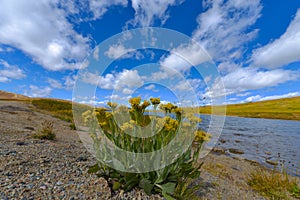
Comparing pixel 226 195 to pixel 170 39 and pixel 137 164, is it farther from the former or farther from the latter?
pixel 170 39

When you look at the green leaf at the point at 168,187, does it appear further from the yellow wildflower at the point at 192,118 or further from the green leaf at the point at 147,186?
the yellow wildflower at the point at 192,118

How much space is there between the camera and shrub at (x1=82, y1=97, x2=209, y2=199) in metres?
2.69

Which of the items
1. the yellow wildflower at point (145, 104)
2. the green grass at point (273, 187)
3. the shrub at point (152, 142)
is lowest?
the green grass at point (273, 187)

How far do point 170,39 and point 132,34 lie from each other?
1060 millimetres

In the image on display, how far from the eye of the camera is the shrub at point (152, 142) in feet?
8.83

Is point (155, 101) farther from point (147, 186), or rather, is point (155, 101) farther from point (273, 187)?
point (273, 187)

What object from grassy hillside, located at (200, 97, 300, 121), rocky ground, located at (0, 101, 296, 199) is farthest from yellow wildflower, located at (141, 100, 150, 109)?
grassy hillside, located at (200, 97, 300, 121)

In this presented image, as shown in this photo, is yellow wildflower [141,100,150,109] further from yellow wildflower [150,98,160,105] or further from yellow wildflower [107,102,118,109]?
yellow wildflower [107,102,118,109]

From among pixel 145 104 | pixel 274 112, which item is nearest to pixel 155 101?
pixel 145 104

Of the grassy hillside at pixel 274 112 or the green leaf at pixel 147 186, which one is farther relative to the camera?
the grassy hillside at pixel 274 112

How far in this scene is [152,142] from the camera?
9.39 ft

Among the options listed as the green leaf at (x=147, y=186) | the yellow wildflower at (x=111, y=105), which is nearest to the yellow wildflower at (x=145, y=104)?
the yellow wildflower at (x=111, y=105)

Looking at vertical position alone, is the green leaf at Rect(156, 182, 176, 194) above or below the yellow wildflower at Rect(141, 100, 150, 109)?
below

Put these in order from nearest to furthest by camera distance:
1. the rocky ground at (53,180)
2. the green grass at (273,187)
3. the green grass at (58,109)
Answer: the rocky ground at (53,180), the green grass at (273,187), the green grass at (58,109)
